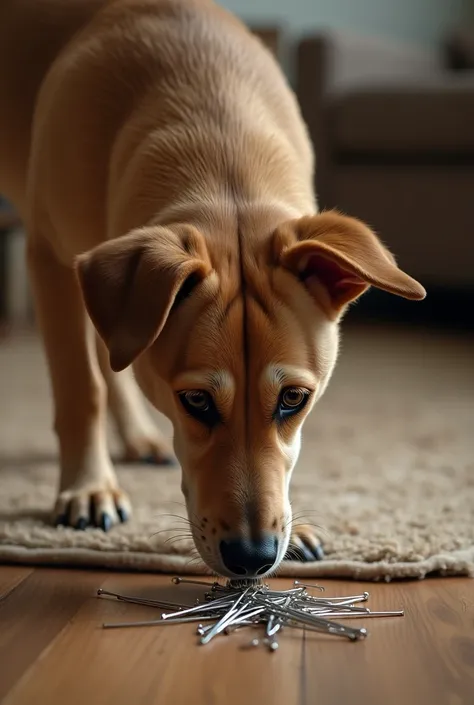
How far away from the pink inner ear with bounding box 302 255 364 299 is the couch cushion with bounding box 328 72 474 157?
314 cm

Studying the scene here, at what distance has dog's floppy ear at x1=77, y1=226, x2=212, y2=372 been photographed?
1.52 metres

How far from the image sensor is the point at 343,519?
2025mm

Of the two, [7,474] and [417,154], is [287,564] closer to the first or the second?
[7,474]

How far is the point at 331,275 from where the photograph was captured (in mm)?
1739

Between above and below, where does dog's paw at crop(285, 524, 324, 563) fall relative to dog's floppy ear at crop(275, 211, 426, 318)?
below

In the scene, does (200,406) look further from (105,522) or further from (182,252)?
(105,522)

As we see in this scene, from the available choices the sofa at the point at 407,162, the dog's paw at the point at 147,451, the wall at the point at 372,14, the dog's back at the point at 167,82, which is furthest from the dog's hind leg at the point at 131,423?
the wall at the point at 372,14

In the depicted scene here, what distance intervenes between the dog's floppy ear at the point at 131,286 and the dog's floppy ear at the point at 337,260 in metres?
0.20

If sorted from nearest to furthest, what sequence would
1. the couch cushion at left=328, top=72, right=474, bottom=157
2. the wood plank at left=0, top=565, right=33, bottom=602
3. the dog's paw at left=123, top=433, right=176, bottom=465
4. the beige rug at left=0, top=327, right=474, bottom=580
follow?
the wood plank at left=0, top=565, right=33, bottom=602 → the beige rug at left=0, top=327, right=474, bottom=580 → the dog's paw at left=123, top=433, right=176, bottom=465 → the couch cushion at left=328, top=72, right=474, bottom=157

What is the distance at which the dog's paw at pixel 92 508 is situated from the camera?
2.02 m

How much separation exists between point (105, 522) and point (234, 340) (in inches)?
25.4

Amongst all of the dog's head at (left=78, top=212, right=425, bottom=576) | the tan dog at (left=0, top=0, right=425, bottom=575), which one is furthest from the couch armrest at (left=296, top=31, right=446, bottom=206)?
the dog's head at (left=78, top=212, right=425, bottom=576)

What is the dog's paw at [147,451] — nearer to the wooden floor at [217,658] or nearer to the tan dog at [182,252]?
the tan dog at [182,252]

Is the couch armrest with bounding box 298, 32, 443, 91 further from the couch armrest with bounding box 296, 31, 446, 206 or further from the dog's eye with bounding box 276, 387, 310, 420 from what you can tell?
the dog's eye with bounding box 276, 387, 310, 420
